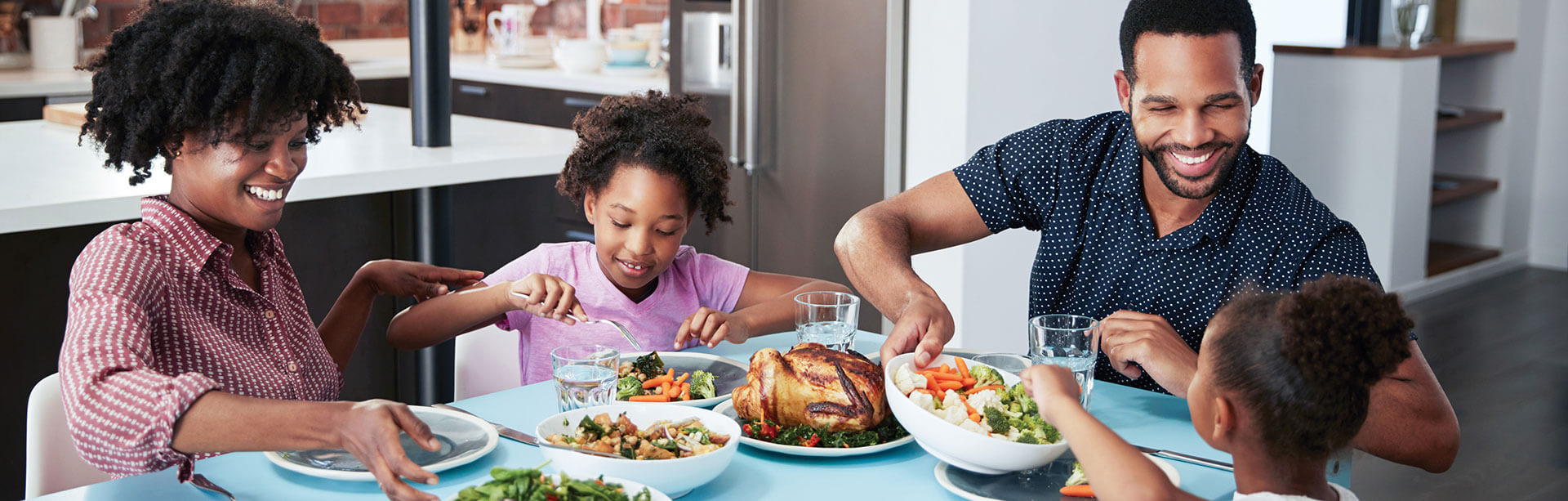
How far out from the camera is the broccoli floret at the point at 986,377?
1.48 m

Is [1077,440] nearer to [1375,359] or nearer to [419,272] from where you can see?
[1375,359]

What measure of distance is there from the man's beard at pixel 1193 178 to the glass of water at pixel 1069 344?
316 mm

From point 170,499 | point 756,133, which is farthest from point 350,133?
point 170,499

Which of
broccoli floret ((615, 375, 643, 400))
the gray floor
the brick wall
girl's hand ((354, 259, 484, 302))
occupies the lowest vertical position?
the gray floor

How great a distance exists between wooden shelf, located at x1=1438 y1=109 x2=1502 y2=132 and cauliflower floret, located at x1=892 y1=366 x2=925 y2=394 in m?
4.75

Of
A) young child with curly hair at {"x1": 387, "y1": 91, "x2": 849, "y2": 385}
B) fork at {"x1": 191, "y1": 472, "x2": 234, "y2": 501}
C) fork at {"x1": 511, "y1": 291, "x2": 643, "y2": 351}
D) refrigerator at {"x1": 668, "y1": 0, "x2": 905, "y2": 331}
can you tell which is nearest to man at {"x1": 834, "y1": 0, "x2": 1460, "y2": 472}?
young child with curly hair at {"x1": 387, "y1": 91, "x2": 849, "y2": 385}

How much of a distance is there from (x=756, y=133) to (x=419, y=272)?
6.03 feet

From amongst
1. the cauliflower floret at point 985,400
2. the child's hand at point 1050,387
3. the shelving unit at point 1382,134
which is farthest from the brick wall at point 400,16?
the child's hand at point 1050,387

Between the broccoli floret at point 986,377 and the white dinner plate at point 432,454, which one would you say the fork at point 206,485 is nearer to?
the white dinner plate at point 432,454

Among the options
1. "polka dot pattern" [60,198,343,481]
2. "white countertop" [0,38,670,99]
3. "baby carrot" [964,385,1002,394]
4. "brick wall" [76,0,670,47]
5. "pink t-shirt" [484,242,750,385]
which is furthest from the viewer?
"brick wall" [76,0,670,47]

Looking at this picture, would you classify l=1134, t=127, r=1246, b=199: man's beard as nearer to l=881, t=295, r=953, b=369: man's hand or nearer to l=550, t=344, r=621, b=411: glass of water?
l=881, t=295, r=953, b=369: man's hand

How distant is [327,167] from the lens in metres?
2.48

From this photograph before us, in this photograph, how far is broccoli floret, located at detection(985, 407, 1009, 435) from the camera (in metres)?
1.32

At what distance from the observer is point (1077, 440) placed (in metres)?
1.19
